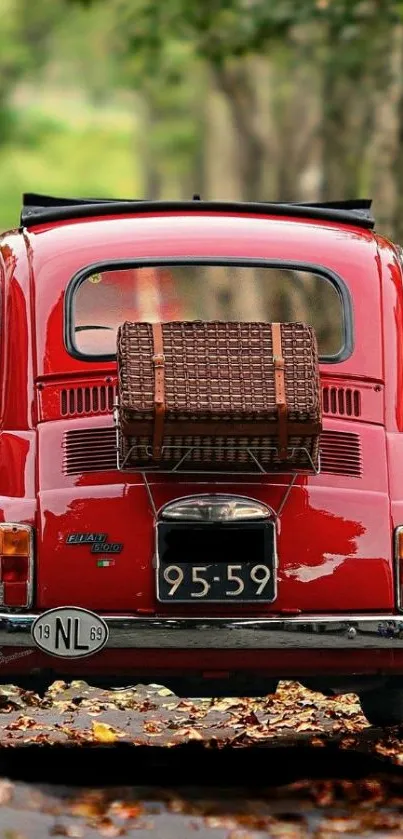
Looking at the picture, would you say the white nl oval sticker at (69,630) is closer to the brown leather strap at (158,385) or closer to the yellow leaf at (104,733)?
the brown leather strap at (158,385)

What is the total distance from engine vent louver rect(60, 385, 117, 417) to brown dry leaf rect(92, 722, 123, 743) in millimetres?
1542

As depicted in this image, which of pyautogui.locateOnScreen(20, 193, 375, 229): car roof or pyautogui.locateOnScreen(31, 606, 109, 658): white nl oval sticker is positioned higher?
pyautogui.locateOnScreen(20, 193, 375, 229): car roof

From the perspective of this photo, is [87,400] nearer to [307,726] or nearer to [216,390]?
[216,390]

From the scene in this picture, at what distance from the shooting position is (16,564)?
7.39m

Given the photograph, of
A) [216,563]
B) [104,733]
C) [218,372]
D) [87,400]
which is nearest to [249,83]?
[104,733]

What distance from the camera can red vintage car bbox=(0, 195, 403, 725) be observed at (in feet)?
24.1

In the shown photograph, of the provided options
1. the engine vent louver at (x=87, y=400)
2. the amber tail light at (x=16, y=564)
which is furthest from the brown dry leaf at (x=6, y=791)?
the engine vent louver at (x=87, y=400)

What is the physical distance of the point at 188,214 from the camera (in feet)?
28.1

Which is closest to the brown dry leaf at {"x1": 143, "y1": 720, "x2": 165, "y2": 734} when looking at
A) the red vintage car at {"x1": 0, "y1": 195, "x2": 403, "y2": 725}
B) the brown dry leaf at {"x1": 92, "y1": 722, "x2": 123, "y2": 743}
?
the brown dry leaf at {"x1": 92, "y1": 722, "x2": 123, "y2": 743}

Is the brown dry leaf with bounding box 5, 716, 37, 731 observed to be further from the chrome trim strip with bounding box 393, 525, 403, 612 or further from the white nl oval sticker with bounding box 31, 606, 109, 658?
the chrome trim strip with bounding box 393, 525, 403, 612

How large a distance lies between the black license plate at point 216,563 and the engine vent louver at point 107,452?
14.7 inches

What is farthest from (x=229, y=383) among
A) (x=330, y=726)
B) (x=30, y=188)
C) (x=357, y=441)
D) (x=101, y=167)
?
(x=101, y=167)

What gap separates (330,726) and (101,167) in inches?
2880

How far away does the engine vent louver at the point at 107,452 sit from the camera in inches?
298
